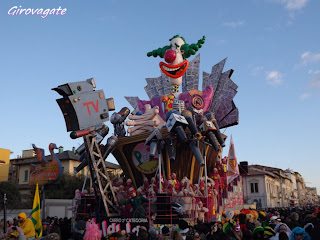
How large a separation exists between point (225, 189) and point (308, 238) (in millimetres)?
16664

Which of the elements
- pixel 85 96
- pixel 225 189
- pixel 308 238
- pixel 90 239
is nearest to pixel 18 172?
pixel 225 189

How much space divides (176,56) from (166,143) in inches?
248

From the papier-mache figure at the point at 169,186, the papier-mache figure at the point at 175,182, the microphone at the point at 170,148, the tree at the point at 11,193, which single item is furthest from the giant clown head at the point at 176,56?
the tree at the point at 11,193

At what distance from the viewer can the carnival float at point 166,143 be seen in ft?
46.6

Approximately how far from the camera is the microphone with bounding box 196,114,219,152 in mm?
18047

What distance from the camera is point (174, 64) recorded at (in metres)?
21.7

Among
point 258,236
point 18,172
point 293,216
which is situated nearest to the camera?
point 258,236

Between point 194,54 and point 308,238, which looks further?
point 194,54

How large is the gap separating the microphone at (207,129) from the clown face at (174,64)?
4.47 m

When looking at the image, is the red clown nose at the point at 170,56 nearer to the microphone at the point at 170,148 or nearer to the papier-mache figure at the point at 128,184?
the microphone at the point at 170,148

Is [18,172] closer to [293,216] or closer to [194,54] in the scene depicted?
[194,54]

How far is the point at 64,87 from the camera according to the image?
13.3 meters

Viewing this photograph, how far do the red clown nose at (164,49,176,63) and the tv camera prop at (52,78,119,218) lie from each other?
8.00 metres

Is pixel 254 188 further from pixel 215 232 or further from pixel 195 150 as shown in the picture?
pixel 215 232
